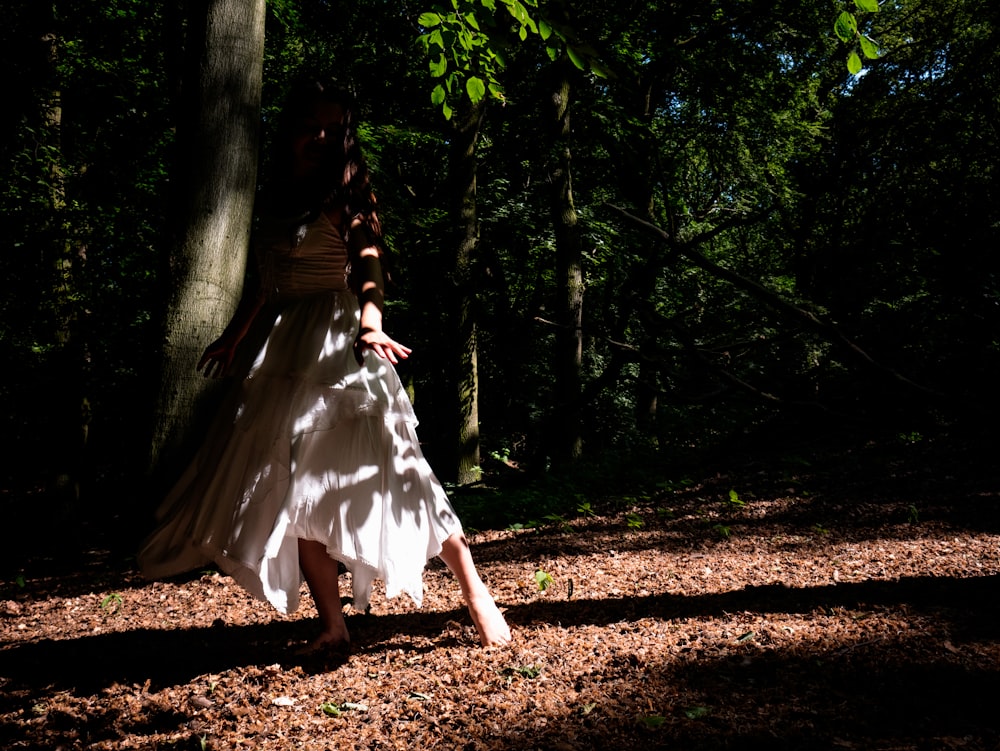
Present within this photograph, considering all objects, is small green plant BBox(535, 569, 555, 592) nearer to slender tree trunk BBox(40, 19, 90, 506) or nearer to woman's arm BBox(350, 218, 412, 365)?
woman's arm BBox(350, 218, 412, 365)

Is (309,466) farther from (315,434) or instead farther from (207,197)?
(207,197)

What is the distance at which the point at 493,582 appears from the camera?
150 inches

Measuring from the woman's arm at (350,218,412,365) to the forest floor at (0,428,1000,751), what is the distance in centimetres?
124

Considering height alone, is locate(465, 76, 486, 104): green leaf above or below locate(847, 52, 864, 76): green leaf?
above

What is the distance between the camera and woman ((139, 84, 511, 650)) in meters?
2.53

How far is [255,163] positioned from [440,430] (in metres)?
12.4

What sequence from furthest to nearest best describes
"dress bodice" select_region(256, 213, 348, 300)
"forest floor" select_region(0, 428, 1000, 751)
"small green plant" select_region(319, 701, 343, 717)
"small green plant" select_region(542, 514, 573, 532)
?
"small green plant" select_region(542, 514, 573, 532) < "dress bodice" select_region(256, 213, 348, 300) < "small green plant" select_region(319, 701, 343, 717) < "forest floor" select_region(0, 428, 1000, 751)

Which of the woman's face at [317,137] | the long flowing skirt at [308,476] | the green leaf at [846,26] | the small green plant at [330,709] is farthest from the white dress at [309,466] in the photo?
the green leaf at [846,26]

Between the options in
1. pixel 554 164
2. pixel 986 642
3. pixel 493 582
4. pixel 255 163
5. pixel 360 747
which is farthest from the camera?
pixel 554 164

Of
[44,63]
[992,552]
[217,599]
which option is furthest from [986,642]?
[44,63]

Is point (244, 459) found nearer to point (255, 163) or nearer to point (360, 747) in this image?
point (360, 747)

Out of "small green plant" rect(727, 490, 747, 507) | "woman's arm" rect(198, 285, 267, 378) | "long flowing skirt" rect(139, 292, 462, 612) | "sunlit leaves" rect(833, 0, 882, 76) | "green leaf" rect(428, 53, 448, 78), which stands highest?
"green leaf" rect(428, 53, 448, 78)

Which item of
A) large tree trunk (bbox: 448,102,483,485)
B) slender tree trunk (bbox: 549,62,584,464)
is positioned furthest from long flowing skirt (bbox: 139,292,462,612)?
slender tree trunk (bbox: 549,62,584,464)

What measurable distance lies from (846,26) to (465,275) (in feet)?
21.8
